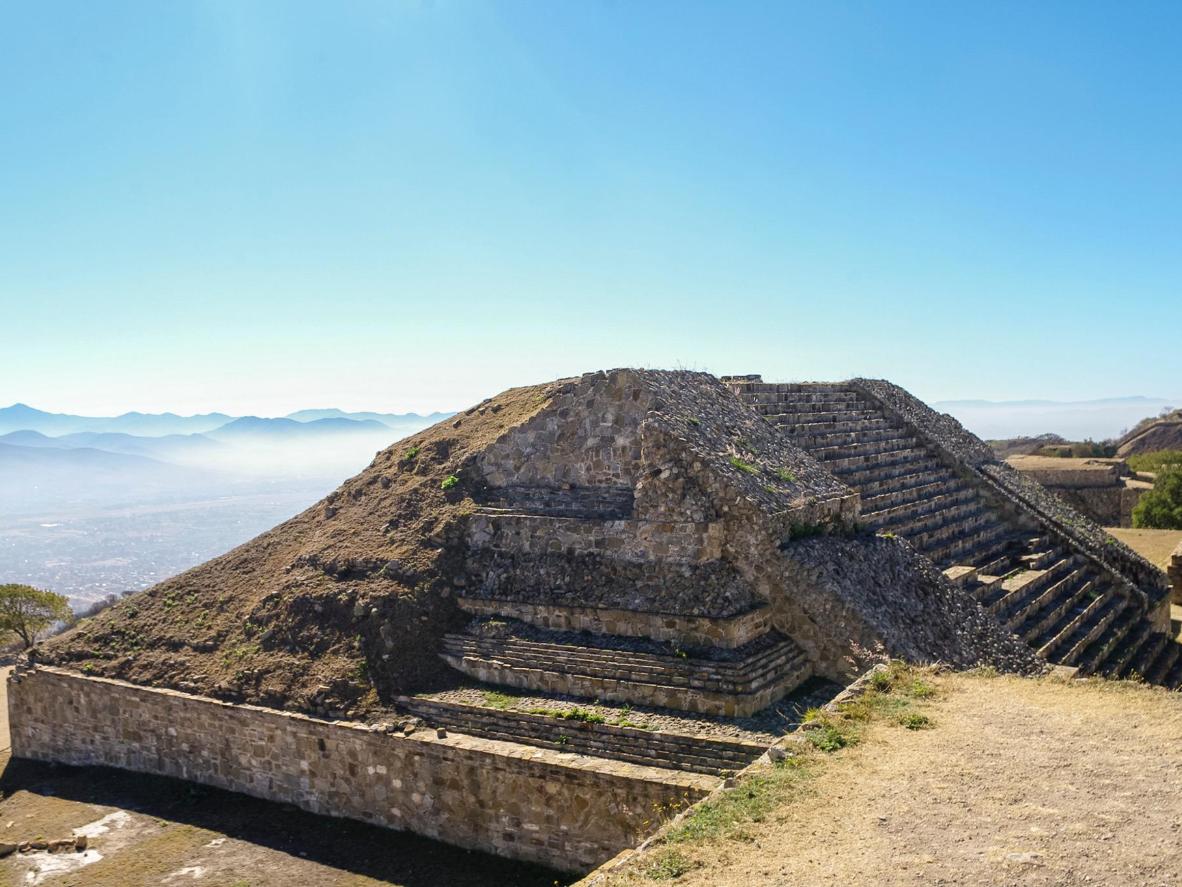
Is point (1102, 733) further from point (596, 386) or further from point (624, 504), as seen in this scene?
point (596, 386)

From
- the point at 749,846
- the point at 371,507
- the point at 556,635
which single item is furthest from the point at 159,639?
the point at 749,846

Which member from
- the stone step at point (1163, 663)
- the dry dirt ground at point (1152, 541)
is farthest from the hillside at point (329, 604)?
the dry dirt ground at point (1152, 541)

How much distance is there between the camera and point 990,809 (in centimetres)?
564

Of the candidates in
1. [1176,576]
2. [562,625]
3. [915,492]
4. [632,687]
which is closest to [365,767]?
[562,625]

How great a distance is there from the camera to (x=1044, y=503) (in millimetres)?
18047

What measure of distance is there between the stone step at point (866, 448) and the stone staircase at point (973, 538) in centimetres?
3

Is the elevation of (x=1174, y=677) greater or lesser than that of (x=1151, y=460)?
lesser

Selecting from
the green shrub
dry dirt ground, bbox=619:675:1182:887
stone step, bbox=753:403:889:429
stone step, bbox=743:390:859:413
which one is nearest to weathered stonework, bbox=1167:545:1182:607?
stone step, bbox=753:403:889:429

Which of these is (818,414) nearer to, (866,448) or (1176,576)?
(866,448)

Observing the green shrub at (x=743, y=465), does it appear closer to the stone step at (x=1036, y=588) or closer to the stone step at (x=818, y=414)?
the stone step at (x=818, y=414)

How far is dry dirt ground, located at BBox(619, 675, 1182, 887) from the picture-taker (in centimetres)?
495

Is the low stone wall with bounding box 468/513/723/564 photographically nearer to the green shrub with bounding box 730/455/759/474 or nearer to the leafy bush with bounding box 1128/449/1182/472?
the green shrub with bounding box 730/455/759/474

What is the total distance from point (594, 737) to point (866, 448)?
8925 mm

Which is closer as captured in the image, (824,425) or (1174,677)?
(1174,677)
